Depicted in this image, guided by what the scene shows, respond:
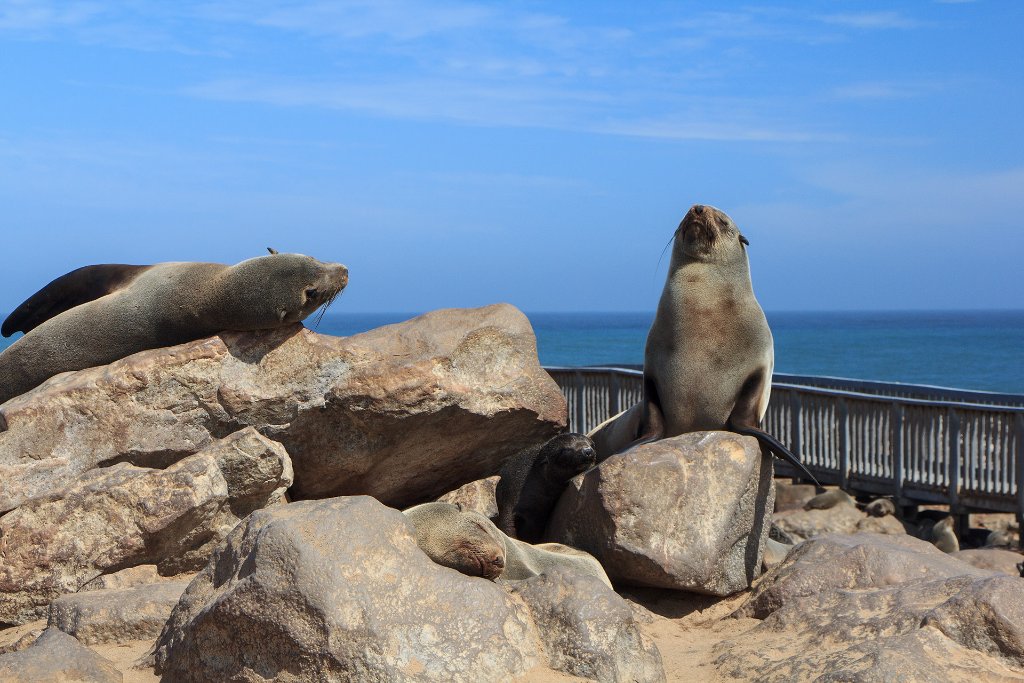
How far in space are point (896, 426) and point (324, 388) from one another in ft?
23.9

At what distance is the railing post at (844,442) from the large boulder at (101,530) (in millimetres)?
8379

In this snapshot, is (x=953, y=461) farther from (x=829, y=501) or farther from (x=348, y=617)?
(x=348, y=617)

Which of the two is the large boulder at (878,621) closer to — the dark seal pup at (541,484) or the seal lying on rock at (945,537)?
the dark seal pup at (541,484)

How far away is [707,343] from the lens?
7262 mm

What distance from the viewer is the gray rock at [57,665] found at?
399 cm

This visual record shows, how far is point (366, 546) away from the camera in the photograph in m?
4.06

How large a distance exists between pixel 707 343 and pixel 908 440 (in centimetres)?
538

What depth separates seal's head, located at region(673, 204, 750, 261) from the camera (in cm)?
750

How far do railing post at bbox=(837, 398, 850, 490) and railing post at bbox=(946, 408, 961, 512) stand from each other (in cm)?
120

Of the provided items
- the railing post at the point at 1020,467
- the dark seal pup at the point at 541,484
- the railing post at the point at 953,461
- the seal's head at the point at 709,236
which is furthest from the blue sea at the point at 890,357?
the dark seal pup at the point at 541,484

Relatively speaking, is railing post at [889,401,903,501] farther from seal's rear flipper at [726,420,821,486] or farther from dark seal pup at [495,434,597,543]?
dark seal pup at [495,434,597,543]

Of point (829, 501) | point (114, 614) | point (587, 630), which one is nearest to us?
point (587, 630)

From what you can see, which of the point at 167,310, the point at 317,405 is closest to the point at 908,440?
the point at 317,405

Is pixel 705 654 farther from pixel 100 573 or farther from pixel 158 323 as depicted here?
pixel 158 323
